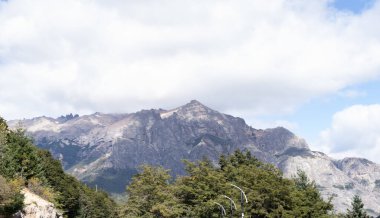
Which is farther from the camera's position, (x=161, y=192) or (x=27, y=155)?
(x=161, y=192)

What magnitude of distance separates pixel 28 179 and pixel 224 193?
34.6m

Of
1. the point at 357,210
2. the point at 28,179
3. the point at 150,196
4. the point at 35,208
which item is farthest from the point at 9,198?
the point at 357,210

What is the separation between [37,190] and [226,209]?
31.3 m

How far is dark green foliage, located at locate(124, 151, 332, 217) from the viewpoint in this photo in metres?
74.8

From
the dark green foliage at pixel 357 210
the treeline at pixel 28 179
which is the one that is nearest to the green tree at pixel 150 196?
the treeline at pixel 28 179

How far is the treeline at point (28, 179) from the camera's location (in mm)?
49669

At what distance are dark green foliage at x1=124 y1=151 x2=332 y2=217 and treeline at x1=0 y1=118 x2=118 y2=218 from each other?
16.7 metres

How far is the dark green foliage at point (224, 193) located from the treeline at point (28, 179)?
54.9 feet

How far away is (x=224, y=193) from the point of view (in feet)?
276

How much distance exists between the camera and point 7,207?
158 ft

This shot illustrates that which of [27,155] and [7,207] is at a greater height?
[27,155]

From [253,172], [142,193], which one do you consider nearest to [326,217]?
[253,172]

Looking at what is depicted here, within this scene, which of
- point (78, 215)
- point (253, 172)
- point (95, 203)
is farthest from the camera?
point (95, 203)

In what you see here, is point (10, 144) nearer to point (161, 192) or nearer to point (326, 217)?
point (161, 192)
